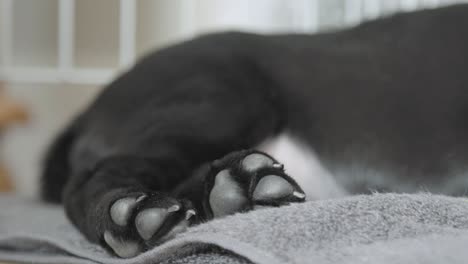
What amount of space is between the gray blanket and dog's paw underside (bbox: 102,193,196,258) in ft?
0.07

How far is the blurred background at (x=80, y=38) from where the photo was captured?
209cm

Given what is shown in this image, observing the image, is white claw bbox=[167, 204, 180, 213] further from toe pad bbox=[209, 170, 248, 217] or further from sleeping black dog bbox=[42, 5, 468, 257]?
sleeping black dog bbox=[42, 5, 468, 257]

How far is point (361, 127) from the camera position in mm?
1332

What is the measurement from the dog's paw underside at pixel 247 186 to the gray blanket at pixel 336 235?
0.05m

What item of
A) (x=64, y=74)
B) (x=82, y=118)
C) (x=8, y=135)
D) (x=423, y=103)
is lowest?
(x=8, y=135)

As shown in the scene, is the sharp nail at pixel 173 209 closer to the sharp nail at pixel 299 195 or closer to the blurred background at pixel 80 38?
the sharp nail at pixel 299 195

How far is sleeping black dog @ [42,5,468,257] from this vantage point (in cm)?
120

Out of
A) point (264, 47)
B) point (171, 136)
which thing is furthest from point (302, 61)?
point (171, 136)

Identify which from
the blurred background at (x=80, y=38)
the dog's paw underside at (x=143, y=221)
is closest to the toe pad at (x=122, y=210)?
the dog's paw underside at (x=143, y=221)

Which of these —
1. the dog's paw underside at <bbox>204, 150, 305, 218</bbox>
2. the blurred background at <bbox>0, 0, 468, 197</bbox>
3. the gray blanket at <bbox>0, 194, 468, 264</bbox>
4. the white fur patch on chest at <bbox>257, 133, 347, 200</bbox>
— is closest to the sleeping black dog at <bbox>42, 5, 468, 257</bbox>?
the white fur patch on chest at <bbox>257, 133, 347, 200</bbox>

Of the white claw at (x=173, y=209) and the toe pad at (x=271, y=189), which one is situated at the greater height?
the toe pad at (x=271, y=189)

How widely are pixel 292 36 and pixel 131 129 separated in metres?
0.41

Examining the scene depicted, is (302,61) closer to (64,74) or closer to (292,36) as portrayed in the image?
(292,36)

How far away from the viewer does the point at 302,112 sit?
4.41ft
